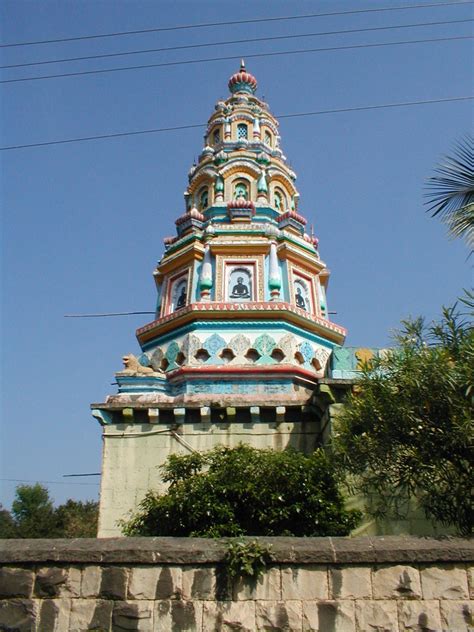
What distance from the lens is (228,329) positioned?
1994 centimetres

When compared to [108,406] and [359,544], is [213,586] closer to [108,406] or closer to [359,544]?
[359,544]

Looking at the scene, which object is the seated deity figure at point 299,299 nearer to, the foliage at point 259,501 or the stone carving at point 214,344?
the stone carving at point 214,344

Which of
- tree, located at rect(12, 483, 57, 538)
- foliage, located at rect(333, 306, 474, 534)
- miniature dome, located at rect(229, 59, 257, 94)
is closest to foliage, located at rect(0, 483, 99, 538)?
tree, located at rect(12, 483, 57, 538)

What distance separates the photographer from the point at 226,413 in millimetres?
15430

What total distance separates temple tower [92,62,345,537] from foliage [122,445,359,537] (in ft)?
12.1

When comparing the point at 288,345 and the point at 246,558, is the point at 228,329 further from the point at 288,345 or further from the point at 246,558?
the point at 246,558

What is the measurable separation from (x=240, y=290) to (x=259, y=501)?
11.4m

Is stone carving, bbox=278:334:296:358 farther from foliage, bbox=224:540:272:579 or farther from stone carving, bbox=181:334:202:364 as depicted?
foliage, bbox=224:540:272:579

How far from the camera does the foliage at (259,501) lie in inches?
427

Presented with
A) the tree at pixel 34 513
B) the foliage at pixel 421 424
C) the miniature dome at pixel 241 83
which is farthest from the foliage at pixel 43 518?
the foliage at pixel 421 424

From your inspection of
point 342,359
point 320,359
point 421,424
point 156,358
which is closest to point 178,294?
point 156,358

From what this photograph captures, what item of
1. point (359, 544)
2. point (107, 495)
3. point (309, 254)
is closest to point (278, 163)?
point (309, 254)

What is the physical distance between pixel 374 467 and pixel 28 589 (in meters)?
5.24

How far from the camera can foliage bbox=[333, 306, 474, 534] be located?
8.15m
